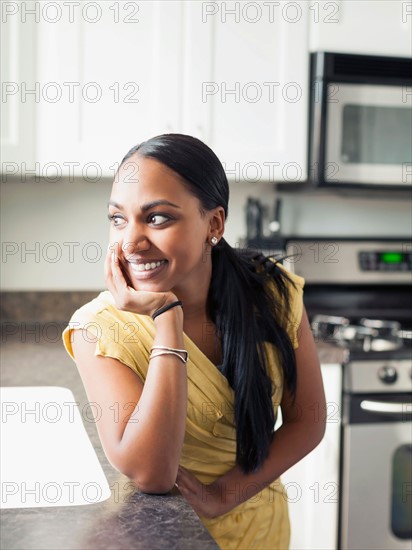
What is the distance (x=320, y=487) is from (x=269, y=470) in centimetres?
106

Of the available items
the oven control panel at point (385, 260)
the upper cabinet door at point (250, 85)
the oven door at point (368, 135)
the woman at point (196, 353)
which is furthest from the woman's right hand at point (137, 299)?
the oven control panel at point (385, 260)

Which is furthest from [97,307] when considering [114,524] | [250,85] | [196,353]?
[250,85]

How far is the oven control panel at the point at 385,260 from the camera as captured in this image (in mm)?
3018

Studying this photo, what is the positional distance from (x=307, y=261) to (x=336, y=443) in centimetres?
72

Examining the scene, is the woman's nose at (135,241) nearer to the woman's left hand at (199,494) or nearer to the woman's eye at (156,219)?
the woman's eye at (156,219)

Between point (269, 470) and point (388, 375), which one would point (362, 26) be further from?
point (269, 470)

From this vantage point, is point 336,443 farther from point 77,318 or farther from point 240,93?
point 77,318

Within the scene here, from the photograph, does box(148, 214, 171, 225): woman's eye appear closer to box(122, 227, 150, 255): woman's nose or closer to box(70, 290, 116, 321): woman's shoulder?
box(122, 227, 150, 255): woman's nose

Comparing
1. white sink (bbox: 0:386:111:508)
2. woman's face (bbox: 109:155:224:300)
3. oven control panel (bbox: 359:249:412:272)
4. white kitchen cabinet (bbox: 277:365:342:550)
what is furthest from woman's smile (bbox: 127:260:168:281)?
oven control panel (bbox: 359:249:412:272)

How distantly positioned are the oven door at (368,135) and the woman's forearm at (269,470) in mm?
1317

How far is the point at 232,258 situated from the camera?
1536mm

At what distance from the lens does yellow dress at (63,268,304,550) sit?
1.34m

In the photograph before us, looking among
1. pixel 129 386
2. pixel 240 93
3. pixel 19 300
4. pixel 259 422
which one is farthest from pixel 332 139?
pixel 129 386

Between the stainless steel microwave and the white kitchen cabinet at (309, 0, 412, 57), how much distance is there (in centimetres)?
4
